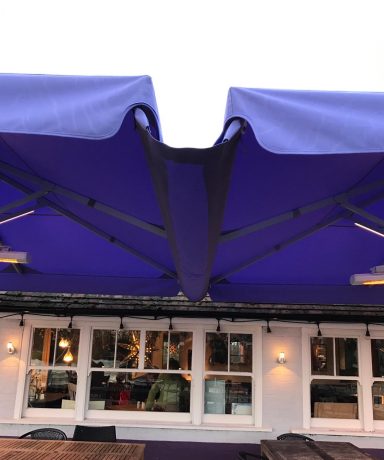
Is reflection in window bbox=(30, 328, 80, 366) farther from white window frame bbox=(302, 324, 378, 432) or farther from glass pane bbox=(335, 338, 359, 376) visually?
glass pane bbox=(335, 338, 359, 376)

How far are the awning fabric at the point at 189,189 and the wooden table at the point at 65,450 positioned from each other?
1.53 meters

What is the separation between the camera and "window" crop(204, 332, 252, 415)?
7.57 meters

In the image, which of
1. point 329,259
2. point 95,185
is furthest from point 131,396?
point 95,185

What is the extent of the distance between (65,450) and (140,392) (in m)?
3.33

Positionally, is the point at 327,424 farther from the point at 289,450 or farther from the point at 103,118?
the point at 103,118

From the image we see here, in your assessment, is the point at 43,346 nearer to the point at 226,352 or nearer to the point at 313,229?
the point at 226,352

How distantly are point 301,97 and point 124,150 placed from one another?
0.87 m

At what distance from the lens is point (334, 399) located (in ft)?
25.1

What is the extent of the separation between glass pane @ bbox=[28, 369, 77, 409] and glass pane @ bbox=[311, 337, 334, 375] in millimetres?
4082

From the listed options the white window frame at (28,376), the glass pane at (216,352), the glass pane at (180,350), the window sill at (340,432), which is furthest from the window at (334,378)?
the white window frame at (28,376)

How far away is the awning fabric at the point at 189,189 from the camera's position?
163cm

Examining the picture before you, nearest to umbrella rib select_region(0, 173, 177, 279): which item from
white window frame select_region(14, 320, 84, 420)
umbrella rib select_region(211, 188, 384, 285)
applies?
umbrella rib select_region(211, 188, 384, 285)

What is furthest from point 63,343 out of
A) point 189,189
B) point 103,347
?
point 189,189

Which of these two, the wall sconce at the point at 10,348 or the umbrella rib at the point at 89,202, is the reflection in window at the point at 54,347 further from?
the umbrella rib at the point at 89,202
